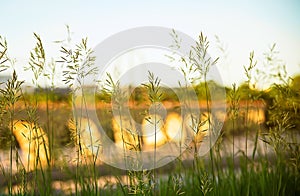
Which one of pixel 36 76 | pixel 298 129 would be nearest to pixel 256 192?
pixel 298 129

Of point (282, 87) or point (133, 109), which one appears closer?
point (282, 87)

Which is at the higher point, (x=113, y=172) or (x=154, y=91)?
(x=154, y=91)

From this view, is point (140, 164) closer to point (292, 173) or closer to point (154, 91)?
point (154, 91)

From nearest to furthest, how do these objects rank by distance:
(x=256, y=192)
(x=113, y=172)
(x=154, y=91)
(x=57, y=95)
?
(x=154, y=91), (x=256, y=192), (x=113, y=172), (x=57, y=95)

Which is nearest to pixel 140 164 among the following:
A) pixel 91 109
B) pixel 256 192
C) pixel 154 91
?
pixel 154 91

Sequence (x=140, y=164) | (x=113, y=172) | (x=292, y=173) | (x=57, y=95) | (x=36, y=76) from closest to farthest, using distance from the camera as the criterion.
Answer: (x=140, y=164)
(x=36, y=76)
(x=113, y=172)
(x=292, y=173)
(x=57, y=95)

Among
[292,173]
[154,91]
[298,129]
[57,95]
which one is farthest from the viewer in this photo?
[298,129]

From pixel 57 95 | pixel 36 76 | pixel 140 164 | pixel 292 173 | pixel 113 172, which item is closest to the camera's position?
pixel 140 164

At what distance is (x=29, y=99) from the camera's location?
2354 mm

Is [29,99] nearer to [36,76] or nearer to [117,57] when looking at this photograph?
[36,76]

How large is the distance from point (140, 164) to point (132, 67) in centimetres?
124

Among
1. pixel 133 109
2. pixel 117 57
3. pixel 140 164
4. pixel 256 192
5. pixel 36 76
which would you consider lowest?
pixel 256 192

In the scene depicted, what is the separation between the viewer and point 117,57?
2959mm

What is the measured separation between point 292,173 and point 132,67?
3.91 feet
